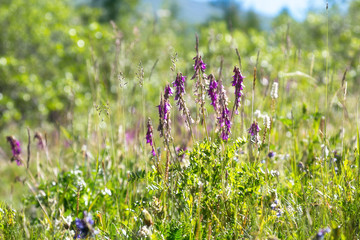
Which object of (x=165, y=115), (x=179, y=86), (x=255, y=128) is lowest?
(x=255, y=128)

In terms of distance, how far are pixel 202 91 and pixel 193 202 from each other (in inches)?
19.2

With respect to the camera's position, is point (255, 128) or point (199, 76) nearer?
point (199, 76)

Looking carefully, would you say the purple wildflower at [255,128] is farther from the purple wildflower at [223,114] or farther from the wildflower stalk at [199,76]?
the wildflower stalk at [199,76]

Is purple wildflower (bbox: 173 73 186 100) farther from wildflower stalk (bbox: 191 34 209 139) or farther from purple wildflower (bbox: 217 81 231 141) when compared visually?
purple wildflower (bbox: 217 81 231 141)

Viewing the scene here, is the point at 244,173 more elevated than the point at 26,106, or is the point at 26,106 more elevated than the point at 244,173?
the point at 244,173

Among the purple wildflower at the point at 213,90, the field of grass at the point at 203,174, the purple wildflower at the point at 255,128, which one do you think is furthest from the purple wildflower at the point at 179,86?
the purple wildflower at the point at 255,128

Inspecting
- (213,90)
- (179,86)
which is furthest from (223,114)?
(179,86)

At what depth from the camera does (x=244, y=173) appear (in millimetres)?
1707

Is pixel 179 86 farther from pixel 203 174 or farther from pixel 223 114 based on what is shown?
pixel 203 174

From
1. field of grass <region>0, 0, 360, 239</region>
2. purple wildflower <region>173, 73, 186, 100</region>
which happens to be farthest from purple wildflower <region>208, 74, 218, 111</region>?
purple wildflower <region>173, 73, 186, 100</region>

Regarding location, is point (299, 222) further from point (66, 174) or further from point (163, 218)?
point (66, 174)

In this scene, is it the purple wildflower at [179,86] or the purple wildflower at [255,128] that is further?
the purple wildflower at [255,128]

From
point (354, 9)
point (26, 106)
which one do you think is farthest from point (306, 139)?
point (354, 9)

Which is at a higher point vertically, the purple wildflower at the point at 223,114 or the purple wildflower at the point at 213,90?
the purple wildflower at the point at 213,90
